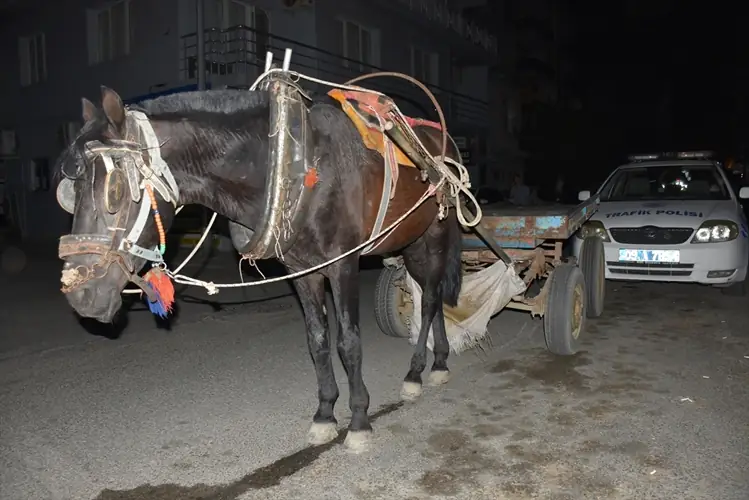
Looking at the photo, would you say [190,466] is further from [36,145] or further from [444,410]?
[36,145]

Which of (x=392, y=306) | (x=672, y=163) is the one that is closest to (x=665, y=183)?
(x=672, y=163)

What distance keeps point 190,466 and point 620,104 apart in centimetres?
4043

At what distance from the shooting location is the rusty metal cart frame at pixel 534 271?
19.2ft

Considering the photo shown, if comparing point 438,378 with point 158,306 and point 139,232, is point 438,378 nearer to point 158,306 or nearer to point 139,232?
point 158,306

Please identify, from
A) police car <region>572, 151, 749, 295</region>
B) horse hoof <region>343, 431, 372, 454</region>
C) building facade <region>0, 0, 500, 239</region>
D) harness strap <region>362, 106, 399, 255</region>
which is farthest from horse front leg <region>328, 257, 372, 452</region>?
building facade <region>0, 0, 500, 239</region>

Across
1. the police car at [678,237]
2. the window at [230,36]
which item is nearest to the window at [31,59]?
the window at [230,36]

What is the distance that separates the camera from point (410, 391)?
4.96 m

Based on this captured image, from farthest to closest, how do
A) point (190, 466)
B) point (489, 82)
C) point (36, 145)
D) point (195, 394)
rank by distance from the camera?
1. point (489, 82)
2. point (36, 145)
3. point (195, 394)
4. point (190, 466)

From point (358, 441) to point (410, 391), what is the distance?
1037 millimetres

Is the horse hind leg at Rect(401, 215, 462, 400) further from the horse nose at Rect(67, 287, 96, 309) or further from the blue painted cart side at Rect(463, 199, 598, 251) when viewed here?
the horse nose at Rect(67, 287, 96, 309)

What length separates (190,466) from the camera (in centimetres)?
380

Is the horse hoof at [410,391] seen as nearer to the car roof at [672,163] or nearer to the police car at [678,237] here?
the police car at [678,237]

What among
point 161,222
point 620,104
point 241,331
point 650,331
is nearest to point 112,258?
point 161,222

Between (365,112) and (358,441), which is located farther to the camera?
(365,112)
